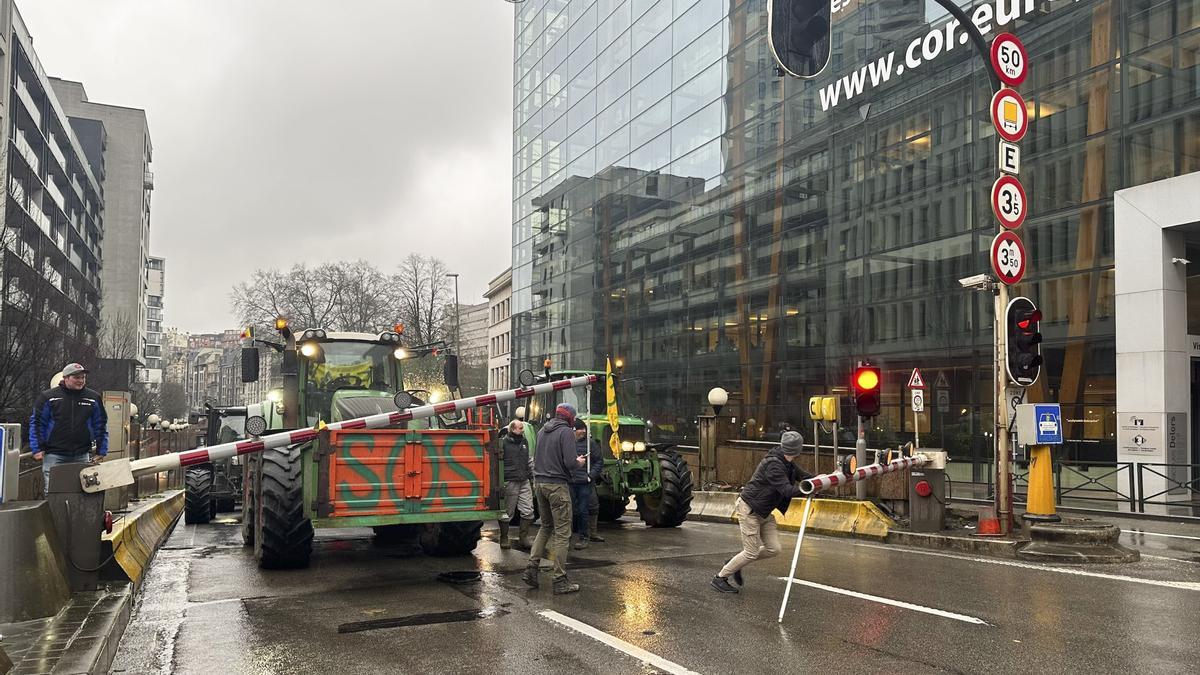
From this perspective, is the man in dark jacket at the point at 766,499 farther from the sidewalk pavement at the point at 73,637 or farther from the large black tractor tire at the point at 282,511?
the sidewalk pavement at the point at 73,637

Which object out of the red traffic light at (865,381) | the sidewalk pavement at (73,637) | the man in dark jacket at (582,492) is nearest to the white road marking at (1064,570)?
the red traffic light at (865,381)

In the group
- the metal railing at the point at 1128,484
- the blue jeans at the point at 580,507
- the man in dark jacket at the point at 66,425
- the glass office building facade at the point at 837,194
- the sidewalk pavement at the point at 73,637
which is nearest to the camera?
the sidewalk pavement at the point at 73,637

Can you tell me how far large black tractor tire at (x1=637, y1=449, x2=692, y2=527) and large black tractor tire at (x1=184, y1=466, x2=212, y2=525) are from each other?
822 cm

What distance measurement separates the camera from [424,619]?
7613 mm

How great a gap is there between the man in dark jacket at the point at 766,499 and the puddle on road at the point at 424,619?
7.82 ft

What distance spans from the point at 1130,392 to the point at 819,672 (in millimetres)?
15259

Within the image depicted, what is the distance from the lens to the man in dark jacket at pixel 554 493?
9.10 metres

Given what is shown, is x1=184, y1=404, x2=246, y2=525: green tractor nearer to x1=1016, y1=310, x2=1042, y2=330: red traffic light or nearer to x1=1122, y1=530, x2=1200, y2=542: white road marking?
x1=1016, y1=310, x2=1042, y2=330: red traffic light

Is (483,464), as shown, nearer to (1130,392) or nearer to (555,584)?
(555,584)

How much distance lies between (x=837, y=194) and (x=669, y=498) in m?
17.4

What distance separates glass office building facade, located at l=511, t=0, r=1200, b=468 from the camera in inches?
810

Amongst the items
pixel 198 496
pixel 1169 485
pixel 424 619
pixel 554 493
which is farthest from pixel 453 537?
pixel 1169 485

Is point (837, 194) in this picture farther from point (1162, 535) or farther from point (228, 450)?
point (228, 450)

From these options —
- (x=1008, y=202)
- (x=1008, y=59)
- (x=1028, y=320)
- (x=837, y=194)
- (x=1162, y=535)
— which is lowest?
(x=1162, y=535)
